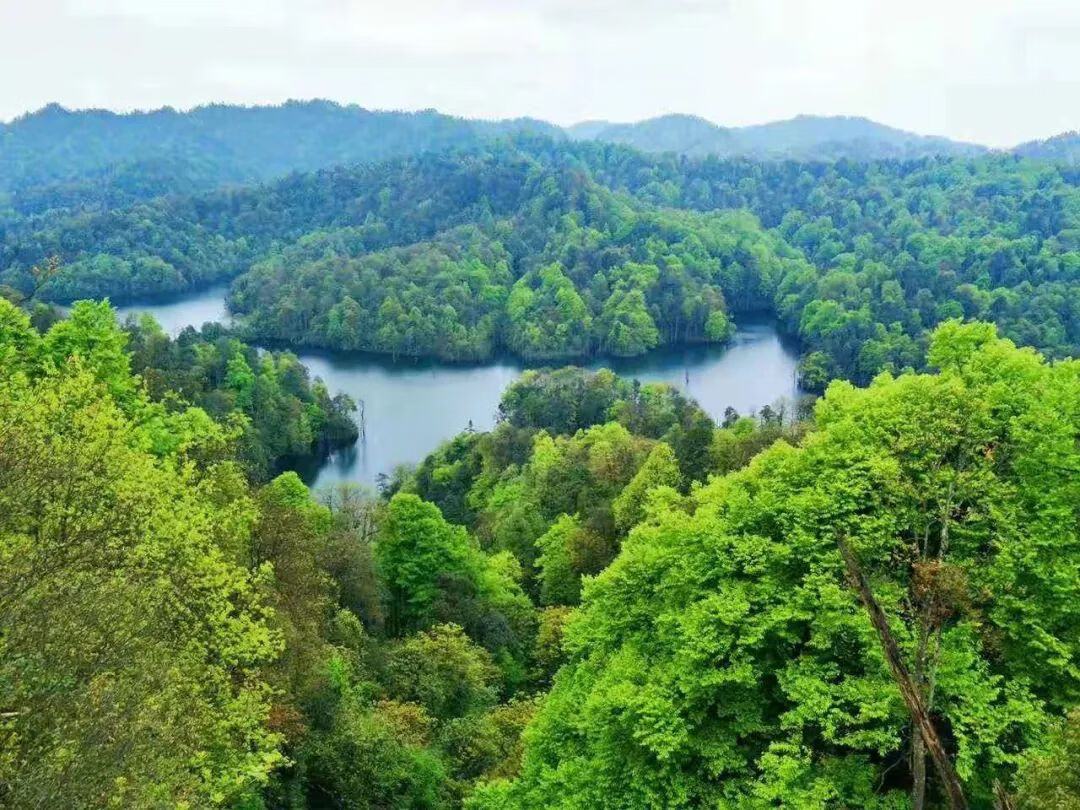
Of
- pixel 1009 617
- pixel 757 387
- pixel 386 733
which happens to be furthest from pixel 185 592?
pixel 757 387

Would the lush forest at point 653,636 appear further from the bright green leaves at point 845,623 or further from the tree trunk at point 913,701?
the tree trunk at point 913,701

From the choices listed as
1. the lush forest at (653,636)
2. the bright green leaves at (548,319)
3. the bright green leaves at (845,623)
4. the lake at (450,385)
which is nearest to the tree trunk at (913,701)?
the lush forest at (653,636)

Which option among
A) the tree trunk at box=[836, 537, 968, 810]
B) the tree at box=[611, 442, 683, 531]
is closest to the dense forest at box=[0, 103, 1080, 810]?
the tree trunk at box=[836, 537, 968, 810]

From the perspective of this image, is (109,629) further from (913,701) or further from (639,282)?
(639,282)

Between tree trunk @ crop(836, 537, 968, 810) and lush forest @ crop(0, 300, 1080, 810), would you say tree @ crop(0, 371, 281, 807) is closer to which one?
lush forest @ crop(0, 300, 1080, 810)

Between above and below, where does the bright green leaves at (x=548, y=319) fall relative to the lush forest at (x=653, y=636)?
below

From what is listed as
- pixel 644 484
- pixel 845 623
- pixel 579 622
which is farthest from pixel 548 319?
pixel 845 623
